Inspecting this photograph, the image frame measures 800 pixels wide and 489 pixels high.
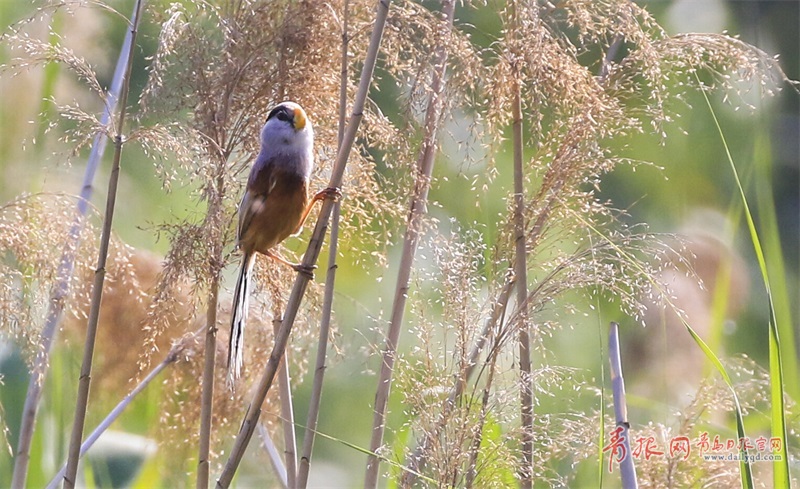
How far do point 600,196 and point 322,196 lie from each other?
2.51m

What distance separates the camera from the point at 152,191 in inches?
137

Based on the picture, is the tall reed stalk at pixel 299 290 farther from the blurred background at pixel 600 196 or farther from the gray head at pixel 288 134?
the blurred background at pixel 600 196

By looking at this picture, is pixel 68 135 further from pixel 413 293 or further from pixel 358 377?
pixel 358 377

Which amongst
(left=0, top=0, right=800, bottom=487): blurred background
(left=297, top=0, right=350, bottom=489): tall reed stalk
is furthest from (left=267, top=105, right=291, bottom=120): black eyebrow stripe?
(left=0, top=0, right=800, bottom=487): blurred background

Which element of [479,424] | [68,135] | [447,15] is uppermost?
[447,15]

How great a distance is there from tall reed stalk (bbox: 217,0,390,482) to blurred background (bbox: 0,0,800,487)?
1.17 ft

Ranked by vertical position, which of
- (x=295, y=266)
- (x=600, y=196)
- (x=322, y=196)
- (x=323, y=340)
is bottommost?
(x=323, y=340)

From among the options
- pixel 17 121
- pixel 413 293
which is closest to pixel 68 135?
pixel 413 293

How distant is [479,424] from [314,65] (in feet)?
2.41

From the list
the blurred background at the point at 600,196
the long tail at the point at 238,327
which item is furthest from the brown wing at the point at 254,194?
the blurred background at the point at 600,196

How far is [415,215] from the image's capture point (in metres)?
1.57

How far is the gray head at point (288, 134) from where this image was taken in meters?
1.49

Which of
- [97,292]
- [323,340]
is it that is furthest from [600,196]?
[97,292]

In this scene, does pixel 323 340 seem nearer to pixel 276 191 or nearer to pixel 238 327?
pixel 238 327
